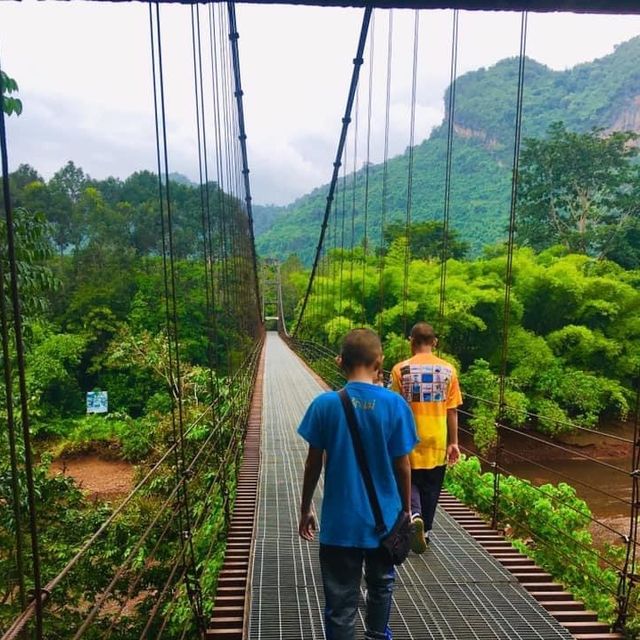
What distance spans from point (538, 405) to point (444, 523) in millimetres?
8490

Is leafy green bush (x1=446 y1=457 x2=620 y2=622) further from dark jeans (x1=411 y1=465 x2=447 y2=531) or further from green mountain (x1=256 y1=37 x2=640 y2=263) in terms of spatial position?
green mountain (x1=256 y1=37 x2=640 y2=263)

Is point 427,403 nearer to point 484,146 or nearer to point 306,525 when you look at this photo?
point 306,525

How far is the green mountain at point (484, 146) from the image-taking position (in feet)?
99.9

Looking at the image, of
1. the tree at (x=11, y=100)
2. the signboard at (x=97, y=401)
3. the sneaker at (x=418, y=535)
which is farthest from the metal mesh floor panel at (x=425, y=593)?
the signboard at (x=97, y=401)

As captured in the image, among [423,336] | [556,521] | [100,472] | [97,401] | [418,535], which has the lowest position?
[100,472]

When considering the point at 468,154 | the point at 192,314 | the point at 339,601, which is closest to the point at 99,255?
the point at 192,314

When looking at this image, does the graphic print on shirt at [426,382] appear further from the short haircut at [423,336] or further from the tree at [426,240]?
the tree at [426,240]

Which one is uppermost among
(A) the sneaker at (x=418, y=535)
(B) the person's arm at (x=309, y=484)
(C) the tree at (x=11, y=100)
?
(C) the tree at (x=11, y=100)

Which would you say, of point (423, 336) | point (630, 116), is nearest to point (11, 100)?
point (423, 336)

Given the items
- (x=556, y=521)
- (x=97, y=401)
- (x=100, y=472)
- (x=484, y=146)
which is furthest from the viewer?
(x=484, y=146)

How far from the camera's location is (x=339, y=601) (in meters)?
1.24

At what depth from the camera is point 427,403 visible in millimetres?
1938

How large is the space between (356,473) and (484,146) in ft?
158

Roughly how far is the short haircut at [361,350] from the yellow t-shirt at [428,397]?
2.28ft
